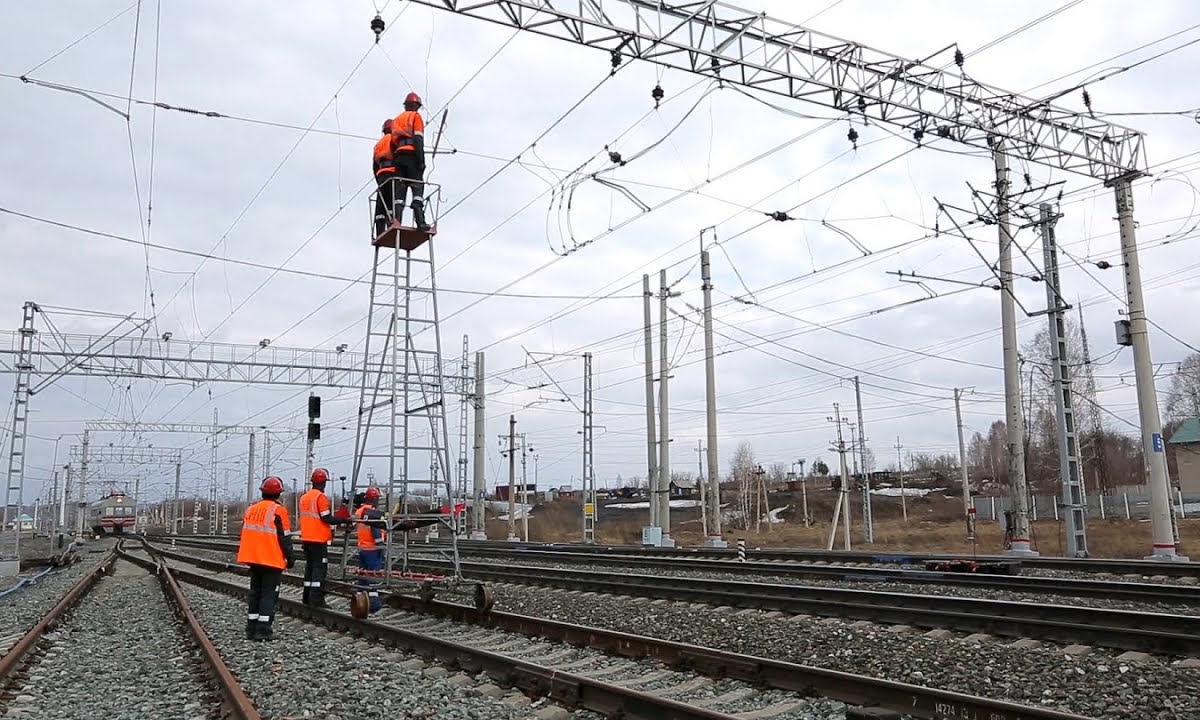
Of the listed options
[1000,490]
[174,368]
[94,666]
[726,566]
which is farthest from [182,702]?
[1000,490]

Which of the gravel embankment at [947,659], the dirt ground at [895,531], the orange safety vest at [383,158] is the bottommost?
the dirt ground at [895,531]

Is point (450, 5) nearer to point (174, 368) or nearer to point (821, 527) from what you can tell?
point (174, 368)

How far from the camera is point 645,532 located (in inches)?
1297

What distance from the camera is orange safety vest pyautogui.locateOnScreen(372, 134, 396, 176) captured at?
43.5ft

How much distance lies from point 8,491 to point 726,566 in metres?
23.9

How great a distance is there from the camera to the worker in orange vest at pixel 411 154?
42.9ft

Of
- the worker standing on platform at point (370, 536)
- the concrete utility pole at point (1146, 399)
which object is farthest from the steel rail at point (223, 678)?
the concrete utility pole at point (1146, 399)

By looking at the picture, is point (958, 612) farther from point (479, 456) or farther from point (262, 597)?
point (479, 456)

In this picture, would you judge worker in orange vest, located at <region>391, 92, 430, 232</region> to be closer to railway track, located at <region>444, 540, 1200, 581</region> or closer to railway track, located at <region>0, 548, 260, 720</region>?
railway track, located at <region>0, 548, 260, 720</region>

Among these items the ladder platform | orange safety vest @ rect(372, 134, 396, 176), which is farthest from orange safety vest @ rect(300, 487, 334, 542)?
orange safety vest @ rect(372, 134, 396, 176)

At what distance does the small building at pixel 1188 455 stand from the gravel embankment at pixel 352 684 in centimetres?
6660

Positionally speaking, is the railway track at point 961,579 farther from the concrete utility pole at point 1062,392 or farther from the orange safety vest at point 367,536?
the orange safety vest at point 367,536

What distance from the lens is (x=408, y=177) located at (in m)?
13.2

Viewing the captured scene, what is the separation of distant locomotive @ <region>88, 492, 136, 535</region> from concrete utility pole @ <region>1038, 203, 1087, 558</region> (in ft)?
265
